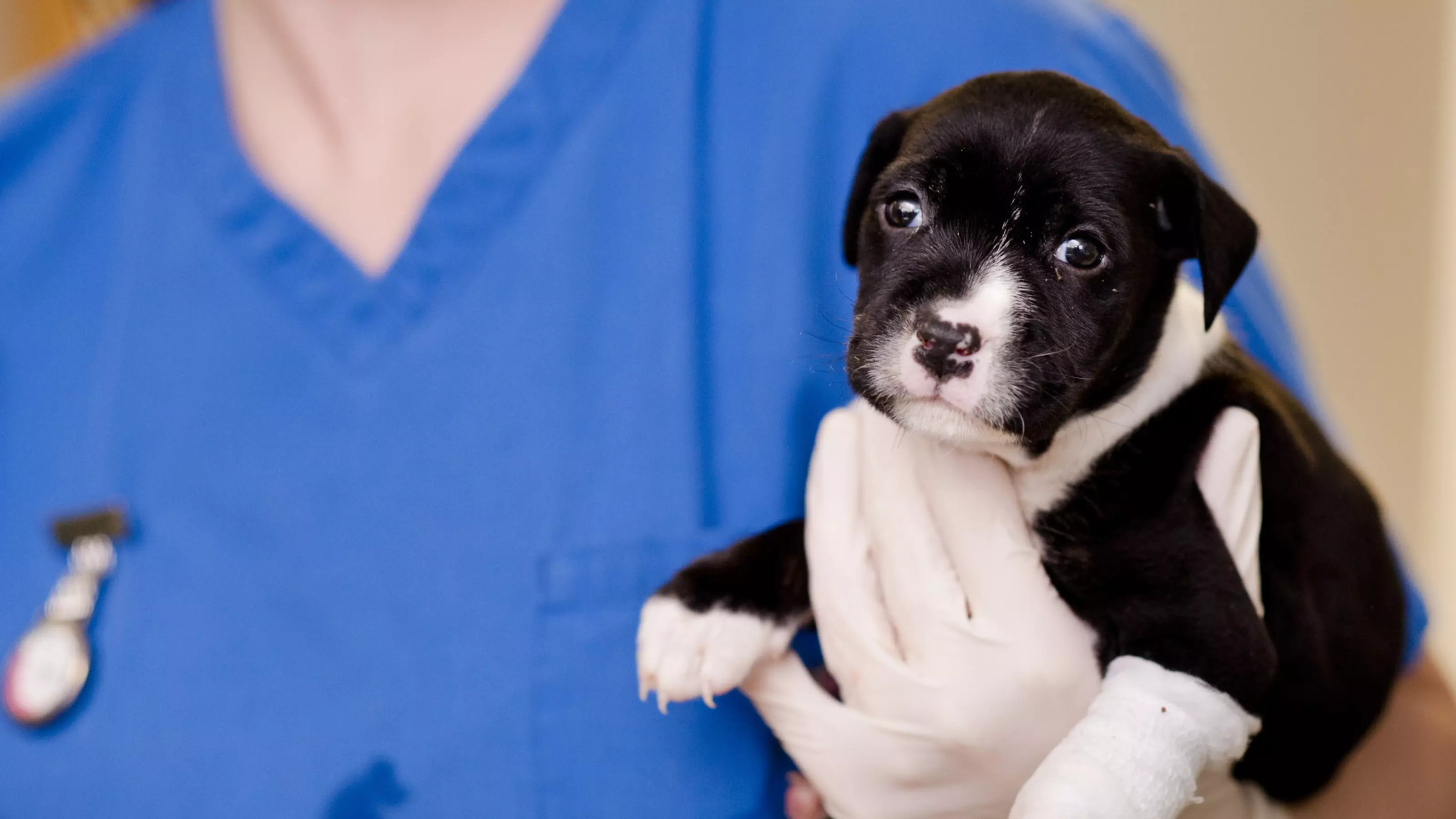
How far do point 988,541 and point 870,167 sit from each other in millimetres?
373

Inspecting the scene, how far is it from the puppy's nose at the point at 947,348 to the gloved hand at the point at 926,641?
338 millimetres

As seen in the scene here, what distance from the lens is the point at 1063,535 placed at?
40.2 inches

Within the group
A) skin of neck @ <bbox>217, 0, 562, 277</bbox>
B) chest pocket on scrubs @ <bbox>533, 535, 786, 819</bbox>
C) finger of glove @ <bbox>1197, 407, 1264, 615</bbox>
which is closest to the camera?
finger of glove @ <bbox>1197, 407, 1264, 615</bbox>

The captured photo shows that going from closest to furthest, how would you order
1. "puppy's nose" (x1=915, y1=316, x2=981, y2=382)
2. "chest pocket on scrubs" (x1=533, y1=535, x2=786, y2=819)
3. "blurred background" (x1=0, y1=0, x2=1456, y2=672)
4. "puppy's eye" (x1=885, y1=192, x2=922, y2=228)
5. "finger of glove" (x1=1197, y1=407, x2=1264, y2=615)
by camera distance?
"puppy's nose" (x1=915, y1=316, x2=981, y2=382) → "puppy's eye" (x1=885, y1=192, x2=922, y2=228) → "finger of glove" (x1=1197, y1=407, x2=1264, y2=615) → "chest pocket on scrubs" (x1=533, y1=535, x2=786, y2=819) → "blurred background" (x1=0, y1=0, x2=1456, y2=672)

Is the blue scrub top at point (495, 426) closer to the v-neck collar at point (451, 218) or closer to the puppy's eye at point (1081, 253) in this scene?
the v-neck collar at point (451, 218)

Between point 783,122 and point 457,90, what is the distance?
48cm

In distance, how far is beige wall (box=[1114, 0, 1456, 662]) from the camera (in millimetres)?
2465

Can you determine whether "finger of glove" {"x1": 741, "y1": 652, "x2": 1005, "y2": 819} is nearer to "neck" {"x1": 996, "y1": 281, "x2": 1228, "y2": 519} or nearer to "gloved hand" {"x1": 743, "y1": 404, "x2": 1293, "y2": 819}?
"gloved hand" {"x1": 743, "y1": 404, "x2": 1293, "y2": 819}

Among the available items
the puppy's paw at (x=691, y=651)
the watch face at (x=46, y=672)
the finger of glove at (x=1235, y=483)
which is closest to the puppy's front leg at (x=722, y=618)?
the puppy's paw at (x=691, y=651)

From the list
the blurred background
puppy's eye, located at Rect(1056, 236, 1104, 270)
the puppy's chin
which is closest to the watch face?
the puppy's chin

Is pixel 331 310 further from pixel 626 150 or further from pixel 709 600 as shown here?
pixel 709 600

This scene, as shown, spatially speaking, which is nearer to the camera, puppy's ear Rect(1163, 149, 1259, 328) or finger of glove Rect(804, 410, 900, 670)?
puppy's ear Rect(1163, 149, 1259, 328)

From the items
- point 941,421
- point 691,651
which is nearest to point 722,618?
point 691,651

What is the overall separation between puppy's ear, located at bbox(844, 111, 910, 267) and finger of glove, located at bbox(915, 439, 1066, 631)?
24cm
